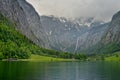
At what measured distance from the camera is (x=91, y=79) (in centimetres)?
10425

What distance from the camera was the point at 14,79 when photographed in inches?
3666

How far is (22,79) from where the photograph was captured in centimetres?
9494

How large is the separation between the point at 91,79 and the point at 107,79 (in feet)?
19.1

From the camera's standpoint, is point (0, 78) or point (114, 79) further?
point (114, 79)

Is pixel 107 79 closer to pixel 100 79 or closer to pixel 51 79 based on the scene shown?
pixel 100 79

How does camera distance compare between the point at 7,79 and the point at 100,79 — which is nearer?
the point at 7,79

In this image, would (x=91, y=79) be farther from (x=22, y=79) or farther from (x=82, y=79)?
(x=22, y=79)

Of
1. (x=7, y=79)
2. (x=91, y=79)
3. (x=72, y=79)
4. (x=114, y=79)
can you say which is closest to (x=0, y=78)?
(x=7, y=79)

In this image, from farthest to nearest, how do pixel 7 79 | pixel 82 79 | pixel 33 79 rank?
pixel 82 79
pixel 33 79
pixel 7 79

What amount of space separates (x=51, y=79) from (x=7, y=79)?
59.9 ft

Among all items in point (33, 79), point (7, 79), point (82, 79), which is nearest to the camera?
point (7, 79)

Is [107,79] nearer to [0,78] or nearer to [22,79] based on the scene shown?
[22,79]

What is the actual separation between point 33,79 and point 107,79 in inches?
1064

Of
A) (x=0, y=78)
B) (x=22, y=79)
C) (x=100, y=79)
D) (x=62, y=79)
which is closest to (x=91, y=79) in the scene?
(x=100, y=79)
